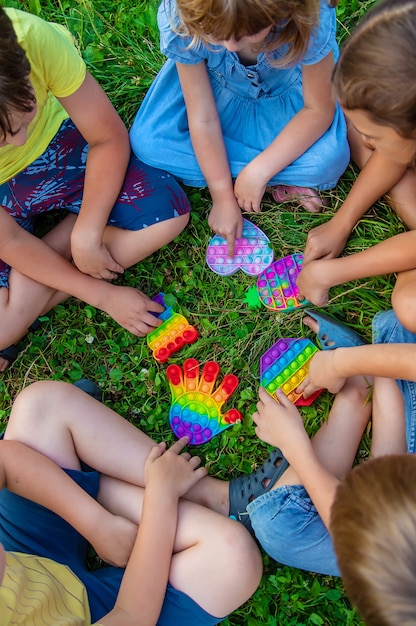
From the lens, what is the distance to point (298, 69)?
1567 mm

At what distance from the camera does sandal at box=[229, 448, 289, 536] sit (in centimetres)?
158

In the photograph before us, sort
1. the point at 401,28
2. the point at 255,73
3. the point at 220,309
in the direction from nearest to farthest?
the point at 401,28 → the point at 255,73 → the point at 220,309

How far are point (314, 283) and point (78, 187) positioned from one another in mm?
712

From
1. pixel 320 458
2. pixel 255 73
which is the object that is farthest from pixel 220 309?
pixel 255 73

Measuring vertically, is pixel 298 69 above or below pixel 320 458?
above

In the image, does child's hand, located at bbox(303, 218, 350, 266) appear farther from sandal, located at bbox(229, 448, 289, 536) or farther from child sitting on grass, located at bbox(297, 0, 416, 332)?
sandal, located at bbox(229, 448, 289, 536)

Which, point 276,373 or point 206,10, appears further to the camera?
point 276,373

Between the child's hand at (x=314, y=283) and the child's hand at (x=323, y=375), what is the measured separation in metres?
0.16

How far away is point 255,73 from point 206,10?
35 cm

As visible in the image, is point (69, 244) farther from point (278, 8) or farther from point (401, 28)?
point (401, 28)

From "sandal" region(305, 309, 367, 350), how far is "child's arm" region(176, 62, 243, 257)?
0.33 m

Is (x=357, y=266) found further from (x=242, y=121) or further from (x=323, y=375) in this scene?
(x=242, y=121)

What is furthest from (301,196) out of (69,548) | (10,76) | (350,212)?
(69,548)

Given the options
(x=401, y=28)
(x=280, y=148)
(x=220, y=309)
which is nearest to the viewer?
(x=401, y=28)
